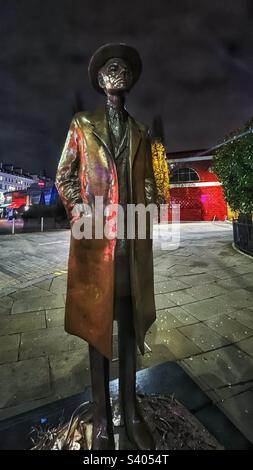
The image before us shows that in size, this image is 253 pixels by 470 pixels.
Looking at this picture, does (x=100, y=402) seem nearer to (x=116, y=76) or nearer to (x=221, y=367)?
(x=221, y=367)

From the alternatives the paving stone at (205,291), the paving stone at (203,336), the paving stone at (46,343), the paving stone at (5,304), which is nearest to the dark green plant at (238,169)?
the paving stone at (205,291)

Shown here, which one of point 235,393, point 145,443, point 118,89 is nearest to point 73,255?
point 118,89

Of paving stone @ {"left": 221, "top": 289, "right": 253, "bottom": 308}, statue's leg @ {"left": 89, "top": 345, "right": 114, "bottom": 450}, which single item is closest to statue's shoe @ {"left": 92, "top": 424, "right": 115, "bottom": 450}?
statue's leg @ {"left": 89, "top": 345, "right": 114, "bottom": 450}

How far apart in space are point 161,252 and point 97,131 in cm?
810

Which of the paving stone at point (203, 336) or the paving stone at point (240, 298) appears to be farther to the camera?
the paving stone at point (240, 298)

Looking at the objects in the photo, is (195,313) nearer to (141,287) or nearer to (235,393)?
(235,393)

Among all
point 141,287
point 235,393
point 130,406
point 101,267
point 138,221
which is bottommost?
point 235,393

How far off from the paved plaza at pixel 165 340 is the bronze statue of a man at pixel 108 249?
3.39 ft

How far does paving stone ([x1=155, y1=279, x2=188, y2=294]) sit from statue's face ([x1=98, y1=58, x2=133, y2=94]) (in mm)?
4111

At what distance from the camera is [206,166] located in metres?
25.1

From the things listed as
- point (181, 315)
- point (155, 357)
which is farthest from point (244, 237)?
point (155, 357)

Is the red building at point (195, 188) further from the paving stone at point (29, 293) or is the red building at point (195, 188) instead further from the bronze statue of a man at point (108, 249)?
the bronze statue of a man at point (108, 249)

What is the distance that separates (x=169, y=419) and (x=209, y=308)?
2.62 meters

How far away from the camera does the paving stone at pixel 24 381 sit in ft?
7.34
